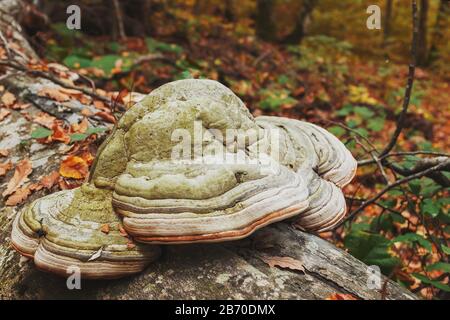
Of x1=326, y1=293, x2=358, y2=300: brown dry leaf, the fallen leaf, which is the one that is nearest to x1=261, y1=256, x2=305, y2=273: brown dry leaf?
x1=326, y1=293, x2=358, y2=300: brown dry leaf

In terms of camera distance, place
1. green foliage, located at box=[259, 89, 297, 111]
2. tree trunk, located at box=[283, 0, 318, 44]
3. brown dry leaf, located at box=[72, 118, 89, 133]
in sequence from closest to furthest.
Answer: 1. brown dry leaf, located at box=[72, 118, 89, 133]
2. green foliage, located at box=[259, 89, 297, 111]
3. tree trunk, located at box=[283, 0, 318, 44]

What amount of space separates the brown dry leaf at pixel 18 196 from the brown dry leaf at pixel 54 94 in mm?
1419

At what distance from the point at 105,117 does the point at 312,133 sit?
2.07 meters

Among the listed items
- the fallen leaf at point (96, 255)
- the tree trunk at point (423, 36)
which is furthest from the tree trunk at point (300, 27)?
the fallen leaf at point (96, 255)

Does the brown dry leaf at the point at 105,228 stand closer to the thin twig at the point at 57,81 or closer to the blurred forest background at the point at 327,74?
the blurred forest background at the point at 327,74

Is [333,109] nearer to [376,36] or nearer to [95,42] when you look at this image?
[95,42]

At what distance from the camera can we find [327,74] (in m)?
11.8

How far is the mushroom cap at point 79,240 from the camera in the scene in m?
1.95

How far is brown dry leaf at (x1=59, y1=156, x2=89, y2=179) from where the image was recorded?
3.08 meters

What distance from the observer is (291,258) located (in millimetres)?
2195

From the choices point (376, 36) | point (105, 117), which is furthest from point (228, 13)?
point (105, 117)

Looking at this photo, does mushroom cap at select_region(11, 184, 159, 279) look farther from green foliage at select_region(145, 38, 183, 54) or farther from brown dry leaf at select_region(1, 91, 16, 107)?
green foliage at select_region(145, 38, 183, 54)

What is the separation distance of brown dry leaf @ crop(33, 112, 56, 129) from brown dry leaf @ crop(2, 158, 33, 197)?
49 cm

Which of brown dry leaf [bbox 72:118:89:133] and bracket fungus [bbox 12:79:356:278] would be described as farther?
brown dry leaf [bbox 72:118:89:133]
